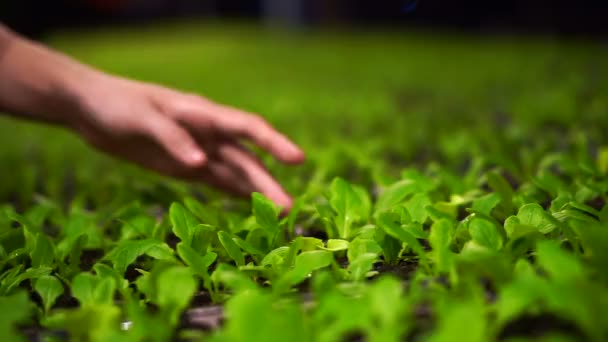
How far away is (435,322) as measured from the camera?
71 centimetres

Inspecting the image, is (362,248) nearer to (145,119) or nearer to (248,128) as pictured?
(248,128)

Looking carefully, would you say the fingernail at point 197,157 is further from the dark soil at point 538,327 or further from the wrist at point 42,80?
Result: the dark soil at point 538,327

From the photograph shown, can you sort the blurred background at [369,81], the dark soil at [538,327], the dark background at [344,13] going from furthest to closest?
the dark background at [344,13]
the blurred background at [369,81]
the dark soil at [538,327]

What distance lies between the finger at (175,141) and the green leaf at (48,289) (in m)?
0.58

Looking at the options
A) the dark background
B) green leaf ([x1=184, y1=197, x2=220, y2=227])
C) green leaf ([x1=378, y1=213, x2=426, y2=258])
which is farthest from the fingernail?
the dark background

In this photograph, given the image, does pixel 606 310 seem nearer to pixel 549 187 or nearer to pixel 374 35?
pixel 549 187

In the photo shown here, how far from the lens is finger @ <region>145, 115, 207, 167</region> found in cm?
143

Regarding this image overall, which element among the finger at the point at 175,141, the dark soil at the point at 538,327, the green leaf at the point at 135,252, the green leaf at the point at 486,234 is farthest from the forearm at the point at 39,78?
the dark soil at the point at 538,327

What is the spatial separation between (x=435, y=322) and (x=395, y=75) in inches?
161

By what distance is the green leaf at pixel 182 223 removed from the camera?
3.24 ft

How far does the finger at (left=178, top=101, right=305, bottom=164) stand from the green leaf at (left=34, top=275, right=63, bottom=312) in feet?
2.20

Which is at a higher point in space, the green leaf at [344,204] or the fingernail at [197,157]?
the fingernail at [197,157]

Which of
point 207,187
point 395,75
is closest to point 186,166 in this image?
point 207,187

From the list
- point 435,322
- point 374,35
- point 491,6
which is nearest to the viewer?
point 435,322
